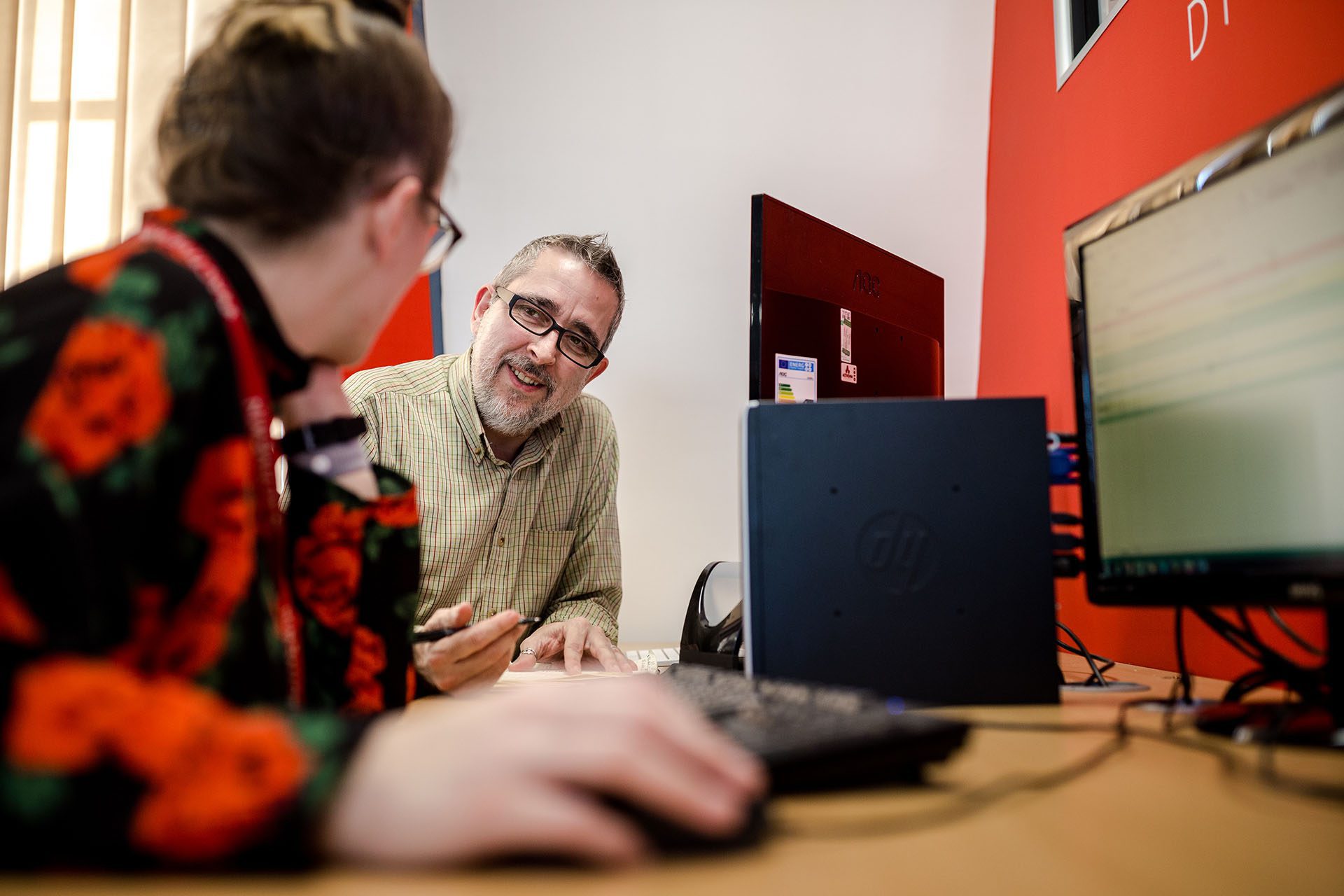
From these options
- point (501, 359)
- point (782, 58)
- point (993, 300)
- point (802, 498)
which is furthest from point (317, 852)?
point (782, 58)

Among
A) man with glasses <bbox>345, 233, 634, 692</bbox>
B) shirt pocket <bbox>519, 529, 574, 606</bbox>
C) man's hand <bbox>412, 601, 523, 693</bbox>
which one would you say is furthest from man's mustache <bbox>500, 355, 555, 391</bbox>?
man's hand <bbox>412, 601, 523, 693</bbox>

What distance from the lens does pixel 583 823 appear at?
33cm

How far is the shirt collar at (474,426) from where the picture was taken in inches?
72.9

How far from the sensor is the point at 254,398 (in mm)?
536

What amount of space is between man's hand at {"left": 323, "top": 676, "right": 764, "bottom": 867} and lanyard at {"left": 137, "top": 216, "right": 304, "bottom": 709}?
0.85 ft

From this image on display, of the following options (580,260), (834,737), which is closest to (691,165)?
(580,260)

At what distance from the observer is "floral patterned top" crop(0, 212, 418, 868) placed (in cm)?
34

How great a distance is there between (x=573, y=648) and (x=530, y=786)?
3.47 ft

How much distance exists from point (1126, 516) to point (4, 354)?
0.83m

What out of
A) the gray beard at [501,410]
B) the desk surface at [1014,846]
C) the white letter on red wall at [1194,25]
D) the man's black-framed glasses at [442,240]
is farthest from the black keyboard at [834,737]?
the gray beard at [501,410]

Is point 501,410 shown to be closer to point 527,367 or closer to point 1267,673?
point 527,367

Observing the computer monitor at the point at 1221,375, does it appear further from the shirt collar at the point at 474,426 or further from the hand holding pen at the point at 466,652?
the shirt collar at the point at 474,426

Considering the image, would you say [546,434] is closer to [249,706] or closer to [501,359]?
[501,359]

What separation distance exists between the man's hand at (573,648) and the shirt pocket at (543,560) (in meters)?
0.32
